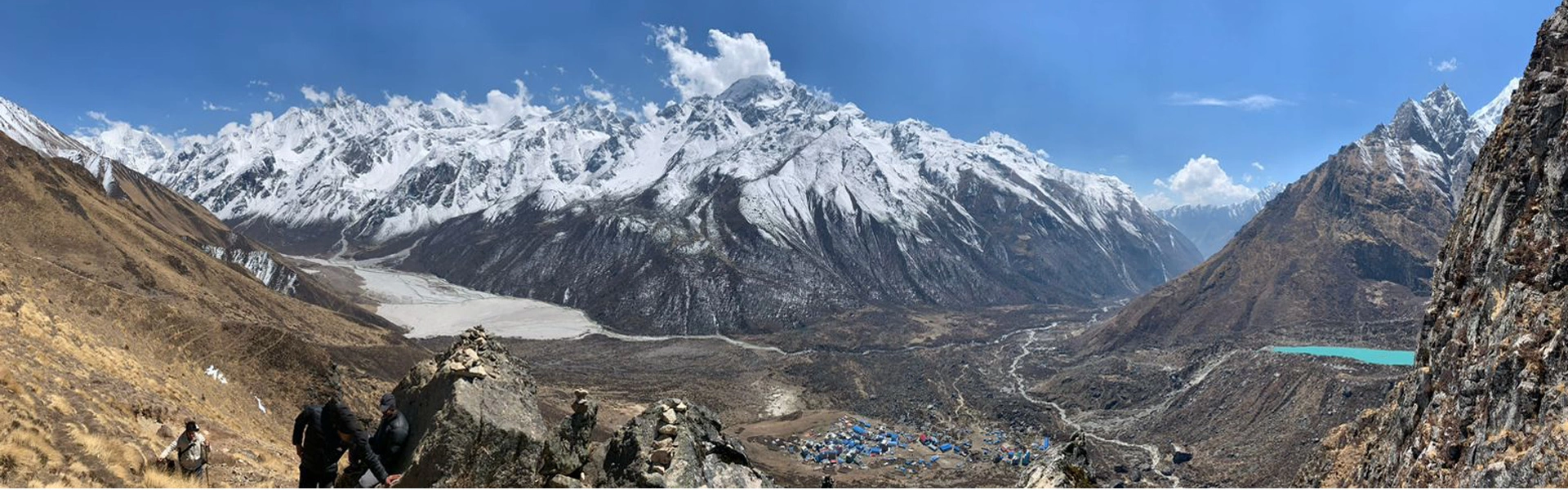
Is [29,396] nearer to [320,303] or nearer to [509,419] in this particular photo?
[509,419]

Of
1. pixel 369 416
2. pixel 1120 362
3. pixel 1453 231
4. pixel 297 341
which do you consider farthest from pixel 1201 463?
pixel 297 341

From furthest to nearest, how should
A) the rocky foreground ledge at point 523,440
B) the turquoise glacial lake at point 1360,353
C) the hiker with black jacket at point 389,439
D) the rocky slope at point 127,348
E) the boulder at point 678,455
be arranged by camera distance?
the turquoise glacial lake at point 1360,353 → the rocky slope at point 127,348 → the boulder at point 678,455 → the rocky foreground ledge at point 523,440 → the hiker with black jacket at point 389,439

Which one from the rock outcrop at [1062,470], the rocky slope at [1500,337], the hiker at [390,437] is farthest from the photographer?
the rocky slope at [1500,337]

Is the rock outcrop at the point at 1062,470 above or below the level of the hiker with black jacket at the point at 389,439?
below

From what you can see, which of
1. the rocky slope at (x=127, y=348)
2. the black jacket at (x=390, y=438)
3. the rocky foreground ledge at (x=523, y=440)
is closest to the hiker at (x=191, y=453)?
the rocky slope at (x=127, y=348)

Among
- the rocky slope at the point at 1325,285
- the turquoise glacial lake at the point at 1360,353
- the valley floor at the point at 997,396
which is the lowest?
the valley floor at the point at 997,396

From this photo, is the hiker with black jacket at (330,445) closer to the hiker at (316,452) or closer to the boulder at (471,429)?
the hiker at (316,452)

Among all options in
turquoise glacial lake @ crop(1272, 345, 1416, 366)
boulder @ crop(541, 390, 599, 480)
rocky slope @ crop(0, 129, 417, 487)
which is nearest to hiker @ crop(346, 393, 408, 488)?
boulder @ crop(541, 390, 599, 480)
